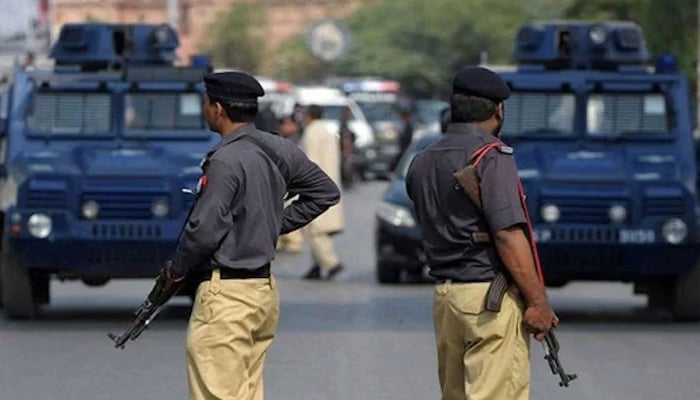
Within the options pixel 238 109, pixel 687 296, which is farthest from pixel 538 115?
pixel 238 109

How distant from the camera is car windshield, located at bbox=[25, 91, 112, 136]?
54.7 feet

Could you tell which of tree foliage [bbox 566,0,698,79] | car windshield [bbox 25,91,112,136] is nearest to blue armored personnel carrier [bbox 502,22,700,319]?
car windshield [bbox 25,91,112,136]

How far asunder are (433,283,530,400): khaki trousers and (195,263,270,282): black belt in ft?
2.30

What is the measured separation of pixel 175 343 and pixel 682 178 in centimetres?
412

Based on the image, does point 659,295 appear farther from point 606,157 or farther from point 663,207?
point 663,207

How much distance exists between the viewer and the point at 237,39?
255ft

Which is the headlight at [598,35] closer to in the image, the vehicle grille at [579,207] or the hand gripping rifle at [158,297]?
the vehicle grille at [579,207]

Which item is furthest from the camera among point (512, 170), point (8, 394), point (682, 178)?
point (682, 178)

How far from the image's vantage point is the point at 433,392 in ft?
40.0

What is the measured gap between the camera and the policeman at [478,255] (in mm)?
7930

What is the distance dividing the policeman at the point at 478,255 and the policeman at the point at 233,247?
0.63 metres

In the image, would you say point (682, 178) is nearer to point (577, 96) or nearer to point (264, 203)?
point (577, 96)

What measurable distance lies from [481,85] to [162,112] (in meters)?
8.99

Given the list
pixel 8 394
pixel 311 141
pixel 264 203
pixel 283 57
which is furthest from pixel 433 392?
pixel 283 57
